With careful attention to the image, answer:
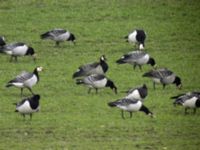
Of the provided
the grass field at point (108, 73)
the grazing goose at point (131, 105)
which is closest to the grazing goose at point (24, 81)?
the grass field at point (108, 73)

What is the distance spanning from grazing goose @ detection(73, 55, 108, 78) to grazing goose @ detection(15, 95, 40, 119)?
16.0 feet

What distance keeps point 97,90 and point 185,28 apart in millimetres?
11035

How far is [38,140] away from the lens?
77.5 ft

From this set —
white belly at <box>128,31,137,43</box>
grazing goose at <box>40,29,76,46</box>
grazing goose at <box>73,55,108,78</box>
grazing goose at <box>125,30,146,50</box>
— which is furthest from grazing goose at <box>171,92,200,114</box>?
grazing goose at <box>40,29,76,46</box>

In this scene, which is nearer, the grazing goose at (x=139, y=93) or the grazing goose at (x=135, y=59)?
the grazing goose at (x=139, y=93)

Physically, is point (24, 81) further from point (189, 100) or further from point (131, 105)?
point (189, 100)

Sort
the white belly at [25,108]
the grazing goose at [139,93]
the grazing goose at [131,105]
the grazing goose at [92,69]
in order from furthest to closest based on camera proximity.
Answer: the grazing goose at [92,69]
the grazing goose at [139,93]
the grazing goose at [131,105]
the white belly at [25,108]

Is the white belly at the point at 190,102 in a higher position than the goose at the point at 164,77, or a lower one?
higher

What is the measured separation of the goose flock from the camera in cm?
2573

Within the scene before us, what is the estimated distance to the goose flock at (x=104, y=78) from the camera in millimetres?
25734

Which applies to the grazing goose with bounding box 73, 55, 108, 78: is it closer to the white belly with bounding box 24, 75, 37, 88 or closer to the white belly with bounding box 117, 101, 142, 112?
the white belly with bounding box 24, 75, 37, 88

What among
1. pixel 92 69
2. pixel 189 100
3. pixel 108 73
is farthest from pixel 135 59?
pixel 189 100

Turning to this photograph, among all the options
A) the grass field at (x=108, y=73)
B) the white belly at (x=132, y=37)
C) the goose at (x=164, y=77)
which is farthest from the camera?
the white belly at (x=132, y=37)

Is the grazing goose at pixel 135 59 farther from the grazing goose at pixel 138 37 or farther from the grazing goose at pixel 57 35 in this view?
the grazing goose at pixel 57 35
